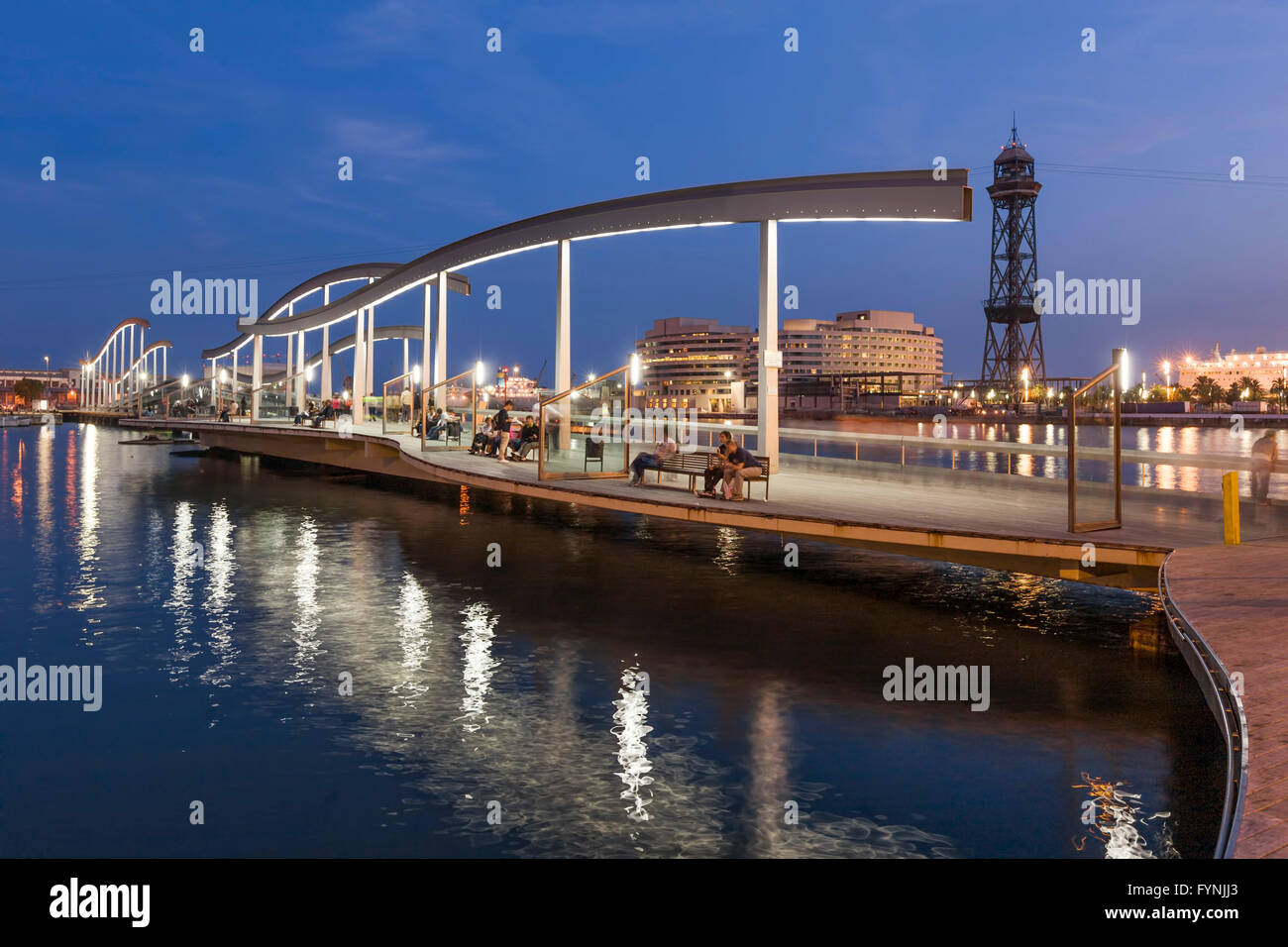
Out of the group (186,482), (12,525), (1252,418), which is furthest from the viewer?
(1252,418)

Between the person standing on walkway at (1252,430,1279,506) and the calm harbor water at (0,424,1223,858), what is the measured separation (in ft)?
14.2

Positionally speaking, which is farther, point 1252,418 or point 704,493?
point 1252,418

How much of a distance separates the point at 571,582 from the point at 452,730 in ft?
24.8

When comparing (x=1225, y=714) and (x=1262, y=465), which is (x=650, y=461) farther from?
(x=1225, y=714)

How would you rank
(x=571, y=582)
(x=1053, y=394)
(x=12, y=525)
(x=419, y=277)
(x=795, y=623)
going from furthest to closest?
1. (x=1053, y=394)
2. (x=419, y=277)
3. (x=12, y=525)
4. (x=571, y=582)
5. (x=795, y=623)

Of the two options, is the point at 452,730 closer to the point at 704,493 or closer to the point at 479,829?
the point at 479,829

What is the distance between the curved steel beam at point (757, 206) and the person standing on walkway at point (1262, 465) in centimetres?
659

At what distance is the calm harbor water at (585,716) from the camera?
6086mm

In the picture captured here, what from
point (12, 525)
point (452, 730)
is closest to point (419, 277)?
point (12, 525)

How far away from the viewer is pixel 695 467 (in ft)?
59.7
